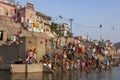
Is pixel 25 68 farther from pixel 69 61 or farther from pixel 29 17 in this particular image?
pixel 29 17

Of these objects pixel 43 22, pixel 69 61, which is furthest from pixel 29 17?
pixel 69 61

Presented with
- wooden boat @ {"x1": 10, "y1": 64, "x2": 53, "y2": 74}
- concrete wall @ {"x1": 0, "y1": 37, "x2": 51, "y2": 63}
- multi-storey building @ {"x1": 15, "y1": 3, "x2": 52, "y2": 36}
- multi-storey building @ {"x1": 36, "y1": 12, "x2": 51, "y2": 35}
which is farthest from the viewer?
multi-storey building @ {"x1": 36, "y1": 12, "x2": 51, "y2": 35}

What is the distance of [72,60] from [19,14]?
24600mm

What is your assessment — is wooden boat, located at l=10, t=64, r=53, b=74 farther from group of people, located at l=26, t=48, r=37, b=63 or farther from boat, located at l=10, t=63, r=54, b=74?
group of people, located at l=26, t=48, r=37, b=63

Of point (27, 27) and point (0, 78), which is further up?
point (27, 27)

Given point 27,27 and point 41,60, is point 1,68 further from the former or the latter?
point 27,27

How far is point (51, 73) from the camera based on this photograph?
3775 centimetres

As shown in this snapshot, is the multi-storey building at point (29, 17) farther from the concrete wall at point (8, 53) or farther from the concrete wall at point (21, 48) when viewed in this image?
the concrete wall at point (21, 48)

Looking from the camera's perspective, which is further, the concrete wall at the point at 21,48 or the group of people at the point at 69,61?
the group of people at the point at 69,61

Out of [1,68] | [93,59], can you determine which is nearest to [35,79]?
[1,68]

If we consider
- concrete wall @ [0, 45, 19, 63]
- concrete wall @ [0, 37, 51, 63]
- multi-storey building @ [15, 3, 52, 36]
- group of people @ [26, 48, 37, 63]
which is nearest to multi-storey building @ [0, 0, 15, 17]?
multi-storey building @ [15, 3, 52, 36]

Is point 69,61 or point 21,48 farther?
point 69,61

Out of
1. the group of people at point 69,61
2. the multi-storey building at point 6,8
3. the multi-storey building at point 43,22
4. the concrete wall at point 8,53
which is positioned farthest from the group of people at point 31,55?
the multi-storey building at point 43,22

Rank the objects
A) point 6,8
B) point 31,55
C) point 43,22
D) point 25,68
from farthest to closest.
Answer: point 43,22 < point 6,8 < point 31,55 < point 25,68
